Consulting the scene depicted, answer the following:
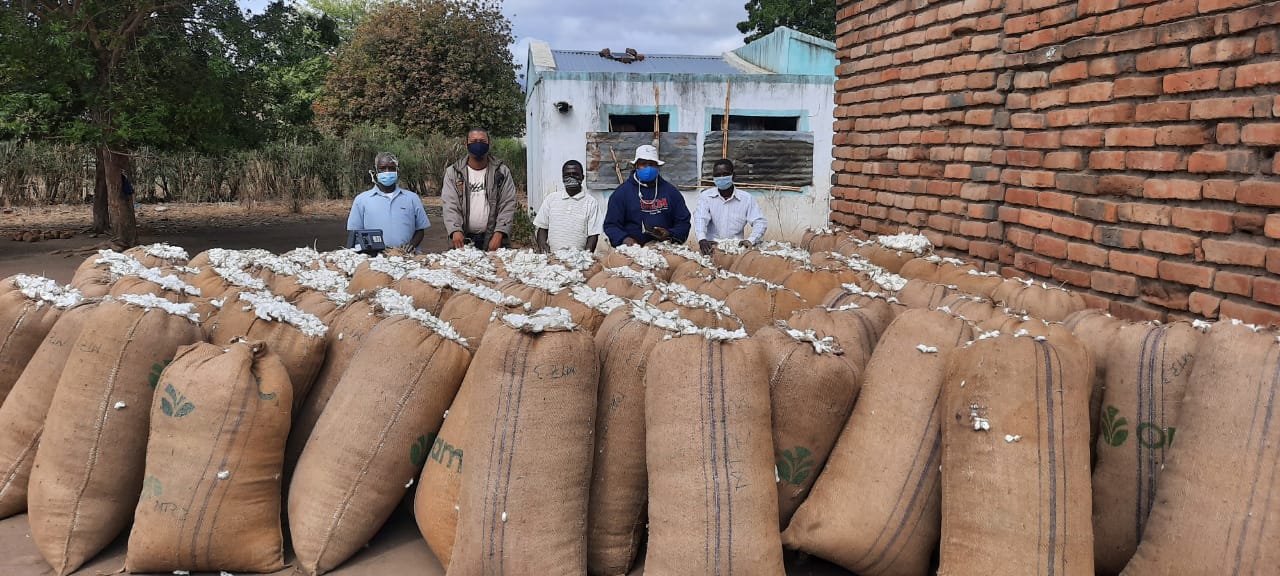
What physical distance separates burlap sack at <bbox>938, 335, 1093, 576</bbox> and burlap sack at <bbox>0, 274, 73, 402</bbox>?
3503 mm

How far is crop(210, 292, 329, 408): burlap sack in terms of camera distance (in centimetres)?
315

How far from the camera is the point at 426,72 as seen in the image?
25797mm

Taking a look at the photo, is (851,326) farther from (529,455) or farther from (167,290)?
(167,290)

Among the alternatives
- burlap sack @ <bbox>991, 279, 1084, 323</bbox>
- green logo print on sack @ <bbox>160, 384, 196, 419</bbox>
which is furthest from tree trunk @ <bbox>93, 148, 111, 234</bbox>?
burlap sack @ <bbox>991, 279, 1084, 323</bbox>

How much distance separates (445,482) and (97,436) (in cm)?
128

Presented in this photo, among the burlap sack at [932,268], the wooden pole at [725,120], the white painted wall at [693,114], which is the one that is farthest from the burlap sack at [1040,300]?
the wooden pole at [725,120]

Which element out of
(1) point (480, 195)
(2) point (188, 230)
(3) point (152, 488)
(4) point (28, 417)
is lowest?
(2) point (188, 230)

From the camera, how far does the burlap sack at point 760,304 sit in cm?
354

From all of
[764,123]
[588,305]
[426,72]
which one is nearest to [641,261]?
[588,305]

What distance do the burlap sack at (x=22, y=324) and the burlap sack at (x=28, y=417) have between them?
31cm

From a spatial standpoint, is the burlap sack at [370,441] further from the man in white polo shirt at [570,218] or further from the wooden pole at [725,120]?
the wooden pole at [725,120]

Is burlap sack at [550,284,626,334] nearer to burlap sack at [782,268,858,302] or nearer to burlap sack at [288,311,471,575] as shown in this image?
burlap sack at [288,311,471,575]

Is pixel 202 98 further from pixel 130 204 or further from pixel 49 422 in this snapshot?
pixel 49 422

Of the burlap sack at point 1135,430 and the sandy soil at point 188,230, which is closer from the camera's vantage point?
the burlap sack at point 1135,430
